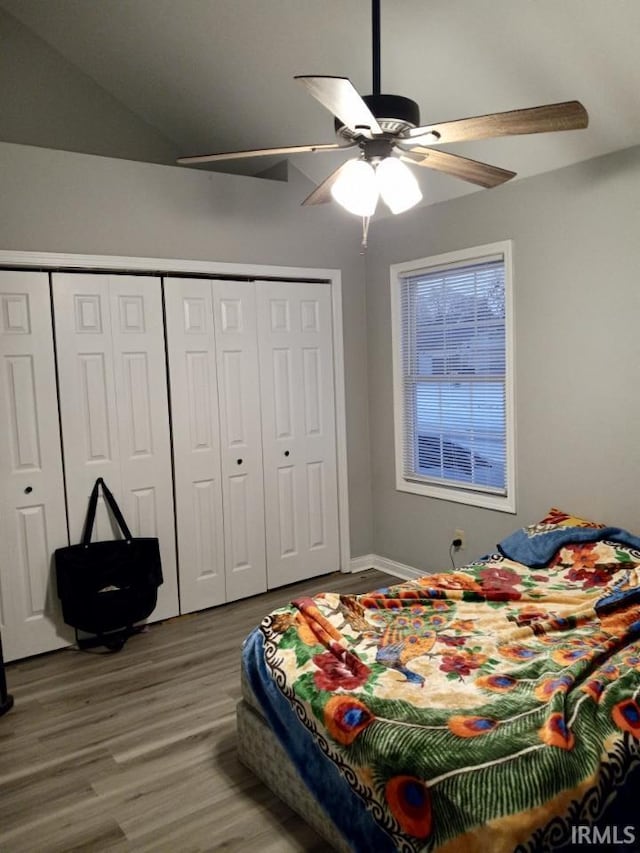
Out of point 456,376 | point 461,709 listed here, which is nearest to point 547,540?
point 456,376

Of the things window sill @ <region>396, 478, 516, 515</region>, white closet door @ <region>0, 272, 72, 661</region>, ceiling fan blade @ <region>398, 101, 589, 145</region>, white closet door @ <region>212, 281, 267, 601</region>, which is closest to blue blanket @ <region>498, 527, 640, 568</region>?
window sill @ <region>396, 478, 516, 515</region>

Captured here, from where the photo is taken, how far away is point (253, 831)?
2.14 metres

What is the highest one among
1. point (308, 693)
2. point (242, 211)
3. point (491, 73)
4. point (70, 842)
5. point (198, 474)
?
point (491, 73)

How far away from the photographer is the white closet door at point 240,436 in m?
4.01

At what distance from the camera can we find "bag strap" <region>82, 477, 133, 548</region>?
11.7 ft

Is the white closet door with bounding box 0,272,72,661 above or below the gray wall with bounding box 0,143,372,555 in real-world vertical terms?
below

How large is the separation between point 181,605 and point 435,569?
1.64 metres

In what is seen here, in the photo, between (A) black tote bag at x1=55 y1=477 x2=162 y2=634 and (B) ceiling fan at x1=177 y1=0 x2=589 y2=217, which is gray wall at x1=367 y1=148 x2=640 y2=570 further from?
(A) black tote bag at x1=55 y1=477 x2=162 y2=634

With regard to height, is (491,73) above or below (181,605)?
above

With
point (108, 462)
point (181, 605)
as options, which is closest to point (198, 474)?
point (108, 462)

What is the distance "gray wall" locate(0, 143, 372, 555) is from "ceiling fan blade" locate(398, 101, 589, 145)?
2.10 meters

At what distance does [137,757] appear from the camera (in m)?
2.57

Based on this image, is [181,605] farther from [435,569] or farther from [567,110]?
[567,110]

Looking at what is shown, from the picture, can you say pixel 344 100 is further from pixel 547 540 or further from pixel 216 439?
pixel 216 439
